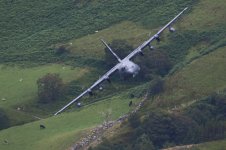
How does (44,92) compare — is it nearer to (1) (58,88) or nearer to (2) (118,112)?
(1) (58,88)

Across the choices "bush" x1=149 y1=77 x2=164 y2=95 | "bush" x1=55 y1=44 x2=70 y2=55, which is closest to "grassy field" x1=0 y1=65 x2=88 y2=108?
"bush" x1=55 y1=44 x2=70 y2=55

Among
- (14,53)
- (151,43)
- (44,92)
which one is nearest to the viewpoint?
(44,92)

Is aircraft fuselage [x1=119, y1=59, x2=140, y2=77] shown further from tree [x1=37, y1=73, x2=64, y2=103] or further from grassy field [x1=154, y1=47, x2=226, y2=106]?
tree [x1=37, y1=73, x2=64, y2=103]

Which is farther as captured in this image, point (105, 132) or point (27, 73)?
point (27, 73)

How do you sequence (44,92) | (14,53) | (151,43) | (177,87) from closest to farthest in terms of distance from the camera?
(177,87), (44,92), (151,43), (14,53)

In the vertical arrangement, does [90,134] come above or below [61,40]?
below

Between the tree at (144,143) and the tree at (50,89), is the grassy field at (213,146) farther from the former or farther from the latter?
the tree at (50,89)

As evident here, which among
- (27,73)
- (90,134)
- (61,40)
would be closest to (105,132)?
(90,134)

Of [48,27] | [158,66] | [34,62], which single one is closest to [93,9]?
[48,27]
